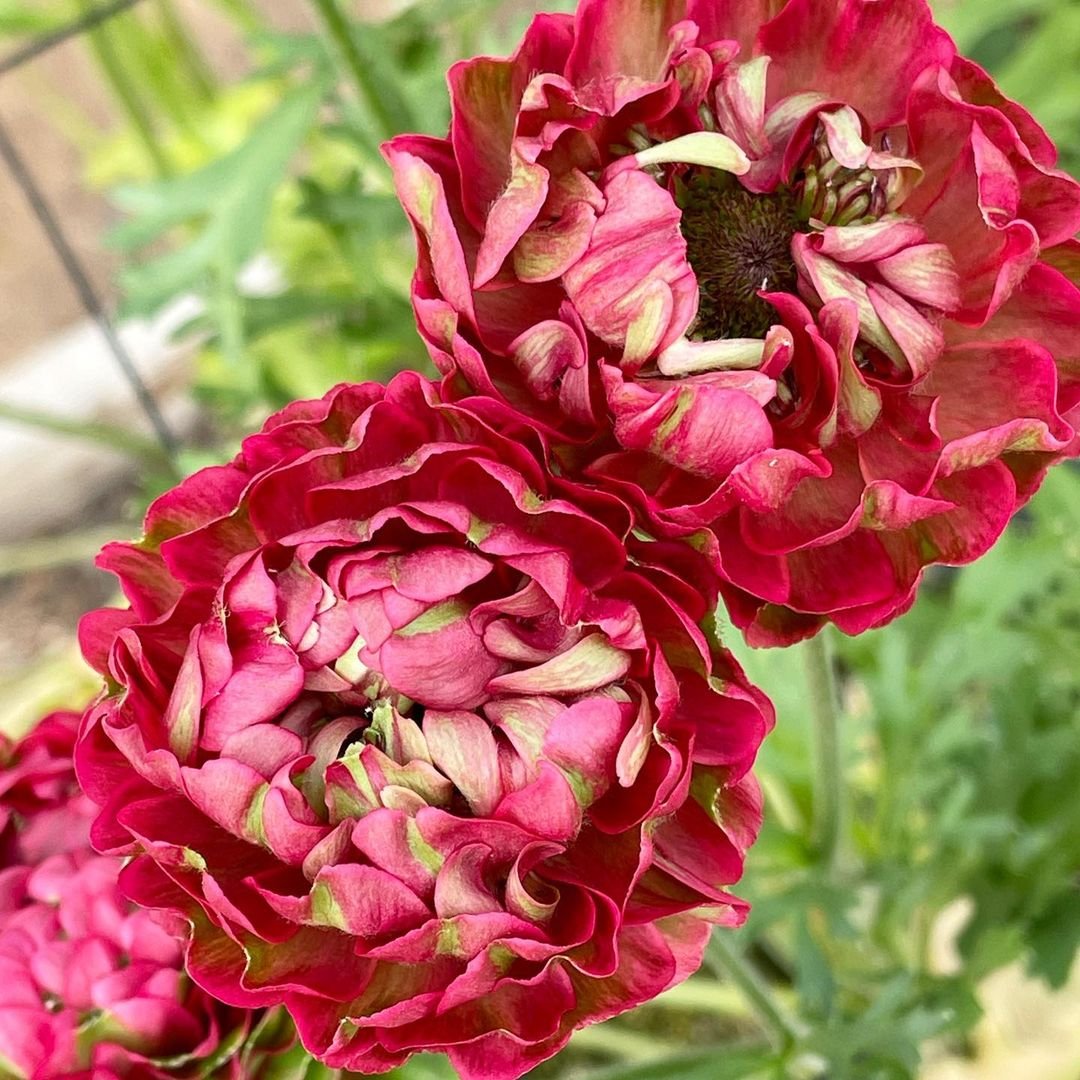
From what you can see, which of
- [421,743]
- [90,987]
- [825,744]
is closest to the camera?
[421,743]

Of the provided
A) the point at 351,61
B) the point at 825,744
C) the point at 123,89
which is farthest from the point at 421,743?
the point at 123,89

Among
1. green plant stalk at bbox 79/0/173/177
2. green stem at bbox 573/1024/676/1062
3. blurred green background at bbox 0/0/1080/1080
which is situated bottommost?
green stem at bbox 573/1024/676/1062

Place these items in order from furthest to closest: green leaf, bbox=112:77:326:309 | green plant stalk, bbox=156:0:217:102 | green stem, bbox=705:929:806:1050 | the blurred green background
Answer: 1. green plant stalk, bbox=156:0:217:102
2. green leaf, bbox=112:77:326:309
3. the blurred green background
4. green stem, bbox=705:929:806:1050

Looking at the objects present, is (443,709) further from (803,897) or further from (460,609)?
(803,897)

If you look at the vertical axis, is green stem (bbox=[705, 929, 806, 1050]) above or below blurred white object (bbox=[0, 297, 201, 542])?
below

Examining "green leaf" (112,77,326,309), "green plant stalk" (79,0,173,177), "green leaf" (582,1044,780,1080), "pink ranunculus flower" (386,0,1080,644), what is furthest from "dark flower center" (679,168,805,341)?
"green plant stalk" (79,0,173,177)

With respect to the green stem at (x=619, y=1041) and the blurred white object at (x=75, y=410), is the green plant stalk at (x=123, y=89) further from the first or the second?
the green stem at (x=619, y=1041)

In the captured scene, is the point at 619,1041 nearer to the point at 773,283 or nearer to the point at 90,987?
the point at 90,987

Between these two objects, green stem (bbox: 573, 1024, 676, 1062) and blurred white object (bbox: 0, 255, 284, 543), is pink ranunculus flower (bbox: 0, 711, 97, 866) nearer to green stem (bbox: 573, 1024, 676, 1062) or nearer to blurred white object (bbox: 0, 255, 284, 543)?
green stem (bbox: 573, 1024, 676, 1062)
